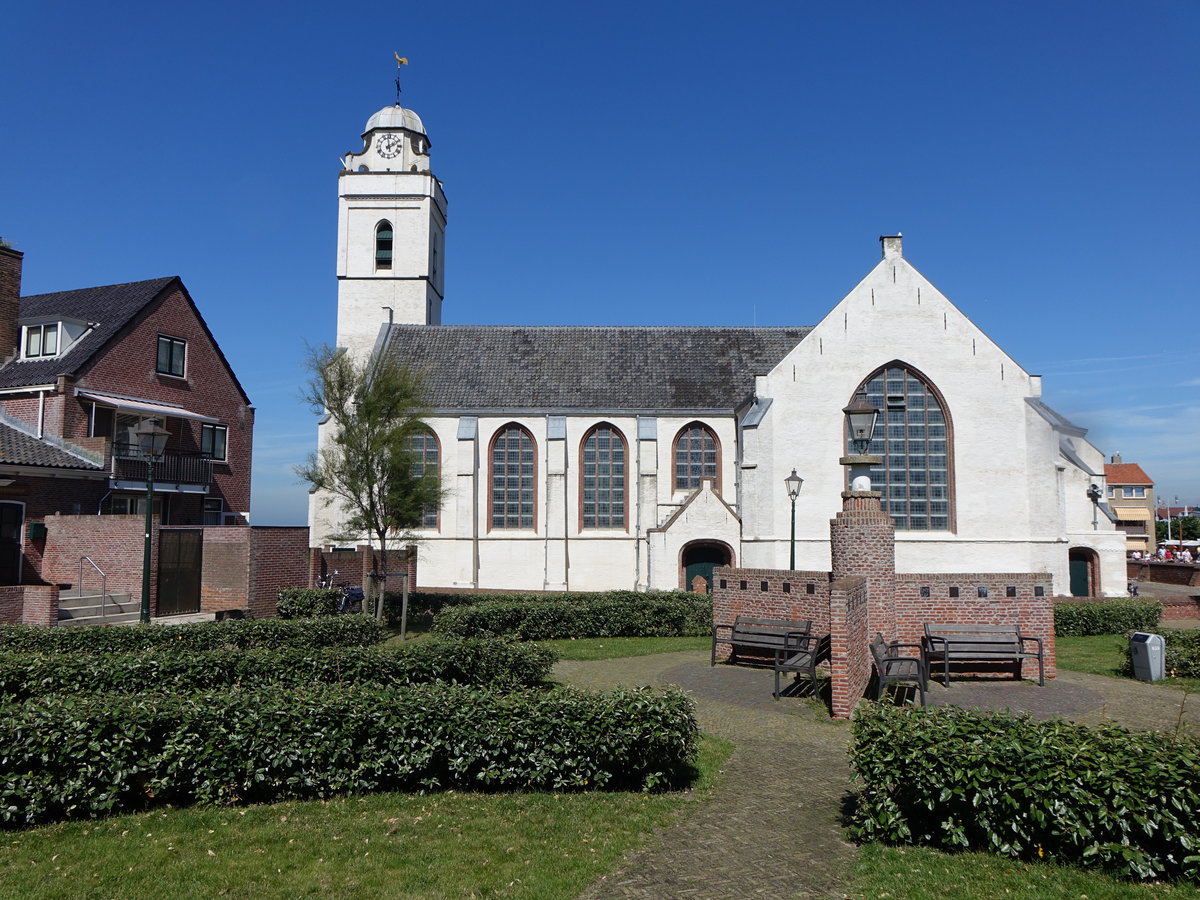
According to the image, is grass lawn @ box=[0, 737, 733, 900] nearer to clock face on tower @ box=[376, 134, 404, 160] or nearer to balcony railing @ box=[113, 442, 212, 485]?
balcony railing @ box=[113, 442, 212, 485]

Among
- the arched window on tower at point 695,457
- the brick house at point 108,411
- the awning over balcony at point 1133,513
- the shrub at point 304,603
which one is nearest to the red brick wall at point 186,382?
the brick house at point 108,411

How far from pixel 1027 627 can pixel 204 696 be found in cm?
1387

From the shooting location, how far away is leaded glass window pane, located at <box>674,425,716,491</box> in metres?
33.2

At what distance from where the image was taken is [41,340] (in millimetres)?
29391

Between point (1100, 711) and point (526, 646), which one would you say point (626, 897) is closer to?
point (526, 646)

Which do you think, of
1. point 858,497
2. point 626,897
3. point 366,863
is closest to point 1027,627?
point 858,497

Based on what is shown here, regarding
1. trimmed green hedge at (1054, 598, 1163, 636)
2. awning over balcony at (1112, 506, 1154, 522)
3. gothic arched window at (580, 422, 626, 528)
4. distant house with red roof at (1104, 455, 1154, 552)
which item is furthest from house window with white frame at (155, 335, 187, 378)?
awning over balcony at (1112, 506, 1154, 522)

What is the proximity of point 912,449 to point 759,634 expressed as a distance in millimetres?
14161

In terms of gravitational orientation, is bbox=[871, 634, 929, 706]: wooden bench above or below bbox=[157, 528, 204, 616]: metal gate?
below

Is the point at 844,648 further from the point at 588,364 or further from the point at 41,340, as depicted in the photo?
the point at 41,340

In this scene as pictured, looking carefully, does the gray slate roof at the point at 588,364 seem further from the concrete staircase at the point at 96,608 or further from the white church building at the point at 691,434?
the concrete staircase at the point at 96,608

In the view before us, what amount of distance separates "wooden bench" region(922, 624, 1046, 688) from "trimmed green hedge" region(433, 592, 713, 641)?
734 cm

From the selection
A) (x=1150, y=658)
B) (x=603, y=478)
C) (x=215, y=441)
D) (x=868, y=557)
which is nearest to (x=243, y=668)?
(x=868, y=557)

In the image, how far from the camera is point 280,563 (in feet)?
79.8
